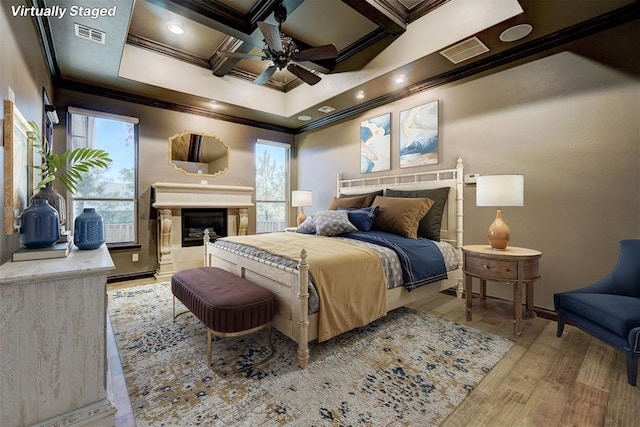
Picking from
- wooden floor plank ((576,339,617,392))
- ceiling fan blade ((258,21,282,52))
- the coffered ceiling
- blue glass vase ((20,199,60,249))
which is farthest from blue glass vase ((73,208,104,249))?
wooden floor plank ((576,339,617,392))

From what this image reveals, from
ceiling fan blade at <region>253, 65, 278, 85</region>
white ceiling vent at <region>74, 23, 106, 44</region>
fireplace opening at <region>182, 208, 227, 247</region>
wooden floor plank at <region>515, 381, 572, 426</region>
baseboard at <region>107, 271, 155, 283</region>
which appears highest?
white ceiling vent at <region>74, 23, 106, 44</region>

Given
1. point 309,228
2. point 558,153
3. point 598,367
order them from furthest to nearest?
A: point 309,228, point 558,153, point 598,367

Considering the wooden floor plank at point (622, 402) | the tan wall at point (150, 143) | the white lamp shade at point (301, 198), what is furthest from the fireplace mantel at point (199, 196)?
the wooden floor plank at point (622, 402)

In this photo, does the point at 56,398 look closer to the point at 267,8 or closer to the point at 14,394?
the point at 14,394

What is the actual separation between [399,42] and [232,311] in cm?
336

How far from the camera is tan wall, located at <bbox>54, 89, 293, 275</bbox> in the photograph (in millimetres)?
3980

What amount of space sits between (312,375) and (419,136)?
3.27 meters

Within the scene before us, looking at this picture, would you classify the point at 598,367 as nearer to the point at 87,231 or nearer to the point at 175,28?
the point at 87,231

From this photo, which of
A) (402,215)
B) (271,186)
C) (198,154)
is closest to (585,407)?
(402,215)

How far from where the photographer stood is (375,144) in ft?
14.6

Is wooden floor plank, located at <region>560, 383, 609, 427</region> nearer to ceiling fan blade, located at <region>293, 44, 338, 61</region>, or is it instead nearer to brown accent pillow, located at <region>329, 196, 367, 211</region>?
brown accent pillow, located at <region>329, 196, 367, 211</region>

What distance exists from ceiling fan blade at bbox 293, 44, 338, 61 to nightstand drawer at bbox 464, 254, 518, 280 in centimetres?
244

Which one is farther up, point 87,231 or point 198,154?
point 198,154

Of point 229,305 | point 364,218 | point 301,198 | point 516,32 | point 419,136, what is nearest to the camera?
point 229,305
